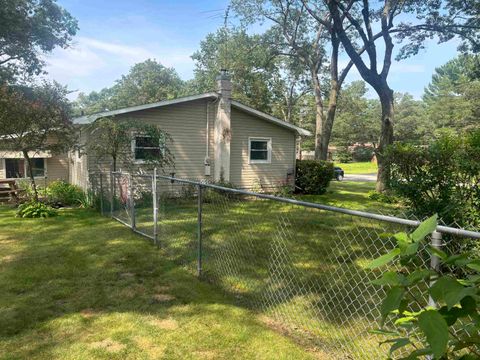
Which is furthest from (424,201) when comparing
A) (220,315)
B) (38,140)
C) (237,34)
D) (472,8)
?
(237,34)

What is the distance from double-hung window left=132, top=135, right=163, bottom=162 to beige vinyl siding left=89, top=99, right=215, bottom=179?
79 centimetres

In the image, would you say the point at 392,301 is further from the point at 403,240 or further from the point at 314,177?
the point at 314,177

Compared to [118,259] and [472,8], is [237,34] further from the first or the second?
[118,259]

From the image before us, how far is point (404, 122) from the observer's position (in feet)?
144

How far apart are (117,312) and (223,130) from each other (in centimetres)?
1027

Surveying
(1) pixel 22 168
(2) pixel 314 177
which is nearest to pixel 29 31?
(1) pixel 22 168

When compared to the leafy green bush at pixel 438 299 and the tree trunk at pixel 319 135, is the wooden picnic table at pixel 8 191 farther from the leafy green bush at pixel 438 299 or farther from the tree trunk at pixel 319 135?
the tree trunk at pixel 319 135

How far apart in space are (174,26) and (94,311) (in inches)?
592

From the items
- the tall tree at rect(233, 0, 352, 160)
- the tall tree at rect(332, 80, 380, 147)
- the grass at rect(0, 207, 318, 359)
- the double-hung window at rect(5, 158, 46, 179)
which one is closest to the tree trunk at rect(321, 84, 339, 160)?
the tall tree at rect(233, 0, 352, 160)

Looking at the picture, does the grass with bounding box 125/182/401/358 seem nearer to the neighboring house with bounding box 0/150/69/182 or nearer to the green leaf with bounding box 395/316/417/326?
the green leaf with bounding box 395/316/417/326

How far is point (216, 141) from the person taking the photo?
13.7 m

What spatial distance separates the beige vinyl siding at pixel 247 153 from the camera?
46.8ft

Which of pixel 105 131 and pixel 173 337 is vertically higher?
pixel 105 131

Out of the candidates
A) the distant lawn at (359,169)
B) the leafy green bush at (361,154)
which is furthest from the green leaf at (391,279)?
the leafy green bush at (361,154)
